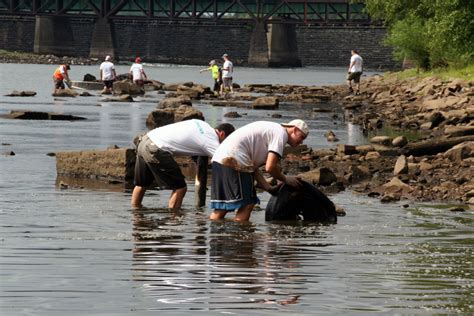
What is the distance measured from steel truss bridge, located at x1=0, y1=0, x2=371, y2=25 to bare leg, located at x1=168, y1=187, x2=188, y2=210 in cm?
12275

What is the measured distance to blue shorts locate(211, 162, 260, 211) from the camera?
13.4 metres

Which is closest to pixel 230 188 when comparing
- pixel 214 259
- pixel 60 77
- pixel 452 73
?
pixel 214 259

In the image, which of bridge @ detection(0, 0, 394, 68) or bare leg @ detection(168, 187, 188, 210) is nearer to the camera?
bare leg @ detection(168, 187, 188, 210)

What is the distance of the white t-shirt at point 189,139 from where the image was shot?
46.4 ft

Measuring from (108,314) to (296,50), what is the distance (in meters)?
133

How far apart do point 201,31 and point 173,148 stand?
134 m

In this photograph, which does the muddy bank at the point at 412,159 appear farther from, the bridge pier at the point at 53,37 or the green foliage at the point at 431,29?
the bridge pier at the point at 53,37

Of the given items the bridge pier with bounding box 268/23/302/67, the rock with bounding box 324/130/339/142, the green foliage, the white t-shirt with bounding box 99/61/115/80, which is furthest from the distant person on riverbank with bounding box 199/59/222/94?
the bridge pier with bounding box 268/23/302/67

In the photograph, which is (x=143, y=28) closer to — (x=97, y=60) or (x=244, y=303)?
(x=97, y=60)

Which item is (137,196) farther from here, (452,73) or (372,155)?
(452,73)

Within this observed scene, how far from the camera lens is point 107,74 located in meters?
53.7

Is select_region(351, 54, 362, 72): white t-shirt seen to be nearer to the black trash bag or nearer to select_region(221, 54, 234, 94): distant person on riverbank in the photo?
select_region(221, 54, 234, 94): distant person on riverbank

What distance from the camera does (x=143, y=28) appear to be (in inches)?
5979

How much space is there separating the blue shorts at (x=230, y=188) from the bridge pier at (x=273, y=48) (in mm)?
123447
